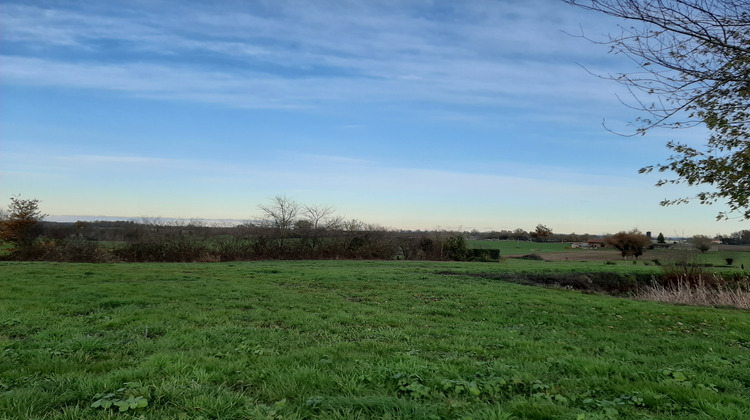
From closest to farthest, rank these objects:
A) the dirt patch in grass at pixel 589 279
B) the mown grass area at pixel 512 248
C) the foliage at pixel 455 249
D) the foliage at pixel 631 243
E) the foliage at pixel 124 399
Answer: the foliage at pixel 124 399
the dirt patch in grass at pixel 589 279
the foliage at pixel 455 249
the mown grass area at pixel 512 248
the foliage at pixel 631 243

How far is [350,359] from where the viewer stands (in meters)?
4.73

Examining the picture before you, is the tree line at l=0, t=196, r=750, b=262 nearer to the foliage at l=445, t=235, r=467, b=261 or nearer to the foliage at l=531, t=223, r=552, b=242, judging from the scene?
the foliage at l=445, t=235, r=467, b=261

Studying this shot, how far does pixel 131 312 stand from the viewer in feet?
24.0

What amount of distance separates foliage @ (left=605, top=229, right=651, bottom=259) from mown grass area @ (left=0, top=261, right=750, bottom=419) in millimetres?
36537

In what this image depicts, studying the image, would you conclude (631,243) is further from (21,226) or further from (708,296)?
(21,226)

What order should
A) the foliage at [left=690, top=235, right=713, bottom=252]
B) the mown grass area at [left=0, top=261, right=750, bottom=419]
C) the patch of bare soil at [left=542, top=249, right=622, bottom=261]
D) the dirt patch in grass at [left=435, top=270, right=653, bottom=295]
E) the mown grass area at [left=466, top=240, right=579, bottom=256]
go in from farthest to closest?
the mown grass area at [left=466, top=240, right=579, bottom=256] → the foliage at [left=690, top=235, right=713, bottom=252] → the patch of bare soil at [left=542, top=249, right=622, bottom=261] → the dirt patch in grass at [left=435, top=270, right=653, bottom=295] → the mown grass area at [left=0, top=261, right=750, bottom=419]

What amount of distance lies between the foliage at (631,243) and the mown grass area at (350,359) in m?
36.5

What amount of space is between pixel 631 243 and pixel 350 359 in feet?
150

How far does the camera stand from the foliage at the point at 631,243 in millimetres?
40875

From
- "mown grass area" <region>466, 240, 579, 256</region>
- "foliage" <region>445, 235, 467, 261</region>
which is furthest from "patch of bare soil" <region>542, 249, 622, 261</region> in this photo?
"foliage" <region>445, 235, 467, 261</region>

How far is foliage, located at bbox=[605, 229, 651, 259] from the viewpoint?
4088cm

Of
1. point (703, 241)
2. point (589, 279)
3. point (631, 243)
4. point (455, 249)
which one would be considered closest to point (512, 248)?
point (631, 243)

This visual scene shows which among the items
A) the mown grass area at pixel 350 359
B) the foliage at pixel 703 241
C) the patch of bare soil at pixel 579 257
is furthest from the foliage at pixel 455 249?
the mown grass area at pixel 350 359

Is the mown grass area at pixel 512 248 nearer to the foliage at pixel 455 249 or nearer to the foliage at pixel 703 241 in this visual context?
the foliage at pixel 455 249
